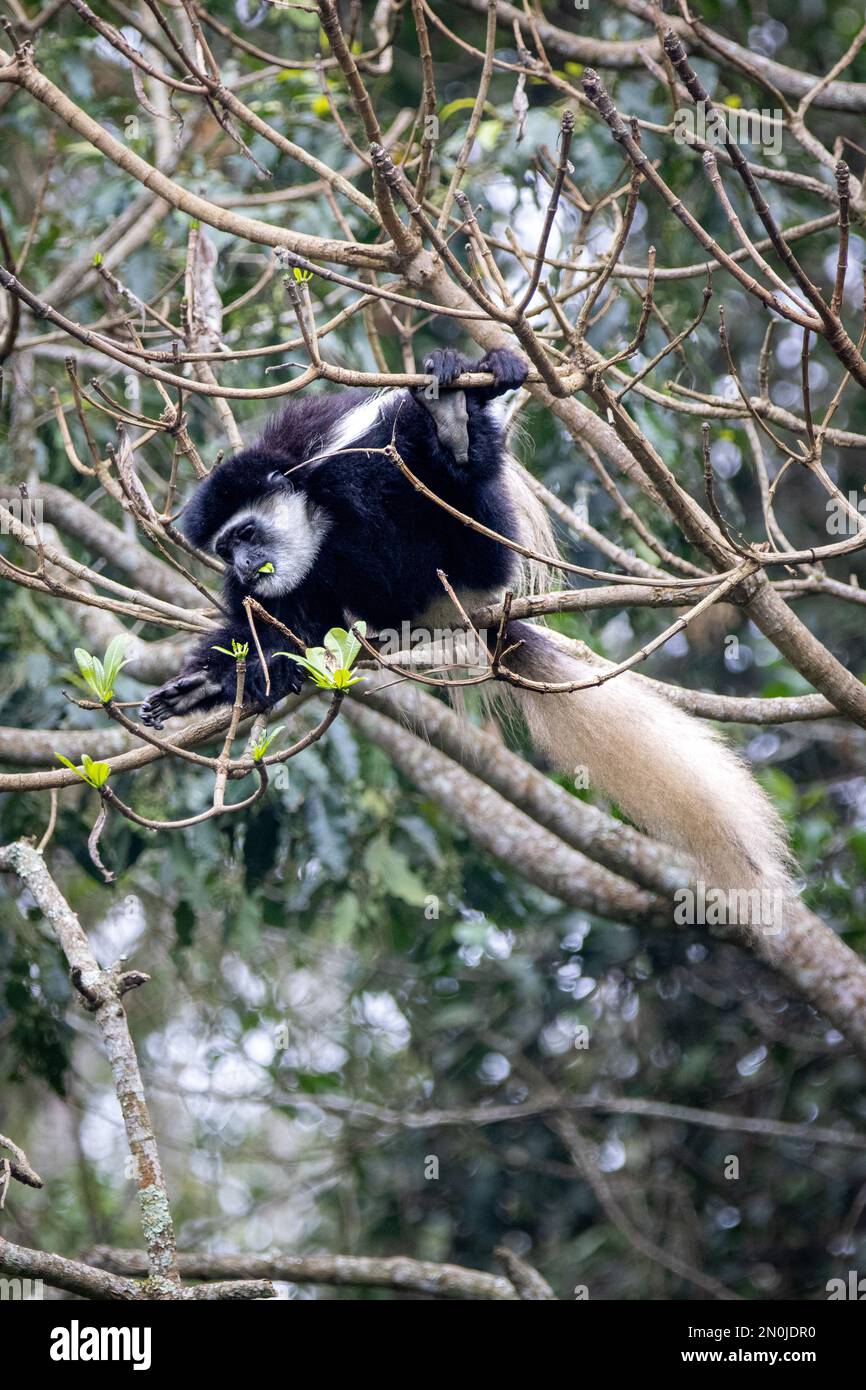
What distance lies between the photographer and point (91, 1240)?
559 centimetres

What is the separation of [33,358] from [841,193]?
11.7 feet

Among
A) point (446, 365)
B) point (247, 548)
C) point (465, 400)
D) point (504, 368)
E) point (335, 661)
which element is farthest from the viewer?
point (247, 548)

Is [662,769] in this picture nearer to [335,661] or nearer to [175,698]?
[175,698]

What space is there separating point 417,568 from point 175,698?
0.82m

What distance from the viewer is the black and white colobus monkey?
334 centimetres

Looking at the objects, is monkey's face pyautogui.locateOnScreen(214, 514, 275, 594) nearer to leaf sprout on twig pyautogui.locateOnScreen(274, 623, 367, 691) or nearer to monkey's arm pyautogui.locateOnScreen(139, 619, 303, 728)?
monkey's arm pyautogui.locateOnScreen(139, 619, 303, 728)

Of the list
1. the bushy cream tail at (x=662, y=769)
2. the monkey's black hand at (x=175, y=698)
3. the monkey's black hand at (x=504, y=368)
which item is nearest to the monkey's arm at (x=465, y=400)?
the monkey's black hand at (x=504, y=368)

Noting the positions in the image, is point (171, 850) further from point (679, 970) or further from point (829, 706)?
point (679, 970)

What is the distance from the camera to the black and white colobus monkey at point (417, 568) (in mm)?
3336

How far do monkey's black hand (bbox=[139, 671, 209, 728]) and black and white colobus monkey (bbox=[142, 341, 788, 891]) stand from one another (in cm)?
2

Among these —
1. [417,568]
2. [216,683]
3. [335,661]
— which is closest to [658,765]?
[417,568]

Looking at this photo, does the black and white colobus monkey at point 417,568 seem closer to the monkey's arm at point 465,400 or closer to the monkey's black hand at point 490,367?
the monkey's arm at point 465,400

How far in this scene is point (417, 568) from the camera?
141 inches
